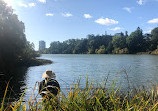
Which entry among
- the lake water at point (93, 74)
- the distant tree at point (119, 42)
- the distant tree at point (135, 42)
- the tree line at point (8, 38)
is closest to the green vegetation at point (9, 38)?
the tree line at point (8, 38)

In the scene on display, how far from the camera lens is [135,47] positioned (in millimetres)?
151500

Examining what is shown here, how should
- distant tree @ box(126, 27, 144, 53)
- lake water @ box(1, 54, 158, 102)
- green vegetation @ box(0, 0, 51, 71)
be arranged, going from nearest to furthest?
1. lake water @ box(1, 54, 158, 102)
2. green vegetation @ box(0, 0, 51, 71)
3. distant tree @ box(126, 27, 144, 53)

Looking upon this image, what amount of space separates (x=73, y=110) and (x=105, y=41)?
191 meters

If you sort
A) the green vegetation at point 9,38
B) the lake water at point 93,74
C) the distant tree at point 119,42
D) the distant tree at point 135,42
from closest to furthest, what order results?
the lake water at point 93,74 < the green vegetation at point 9,38 < the distant tree at point 135,42 < the distant tree at point 119,42

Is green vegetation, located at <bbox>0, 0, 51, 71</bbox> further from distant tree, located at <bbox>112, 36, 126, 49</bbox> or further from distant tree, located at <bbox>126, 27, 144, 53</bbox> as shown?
distant tree, located at <bbox>112, 36, 126, 49</bbox>

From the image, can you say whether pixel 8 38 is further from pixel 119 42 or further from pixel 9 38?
pixel 119 42

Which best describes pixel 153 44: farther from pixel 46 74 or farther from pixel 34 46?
pixel 46 74

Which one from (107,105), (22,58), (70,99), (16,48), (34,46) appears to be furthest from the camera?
(34,46)

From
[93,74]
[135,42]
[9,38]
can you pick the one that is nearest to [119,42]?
[135,42]

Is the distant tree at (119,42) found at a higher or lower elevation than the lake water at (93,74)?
higher

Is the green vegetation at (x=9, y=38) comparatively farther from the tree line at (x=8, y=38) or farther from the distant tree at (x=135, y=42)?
the distant tree at (x=135, y=42)

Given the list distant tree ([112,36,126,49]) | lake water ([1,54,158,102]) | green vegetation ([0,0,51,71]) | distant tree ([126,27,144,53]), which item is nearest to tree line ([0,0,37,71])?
green vegetation ([0,0,51,71])

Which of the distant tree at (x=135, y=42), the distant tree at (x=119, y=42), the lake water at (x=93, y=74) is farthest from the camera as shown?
the distant tree at (x=119, y=42)

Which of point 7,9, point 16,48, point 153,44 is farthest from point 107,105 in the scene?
point 153,44
